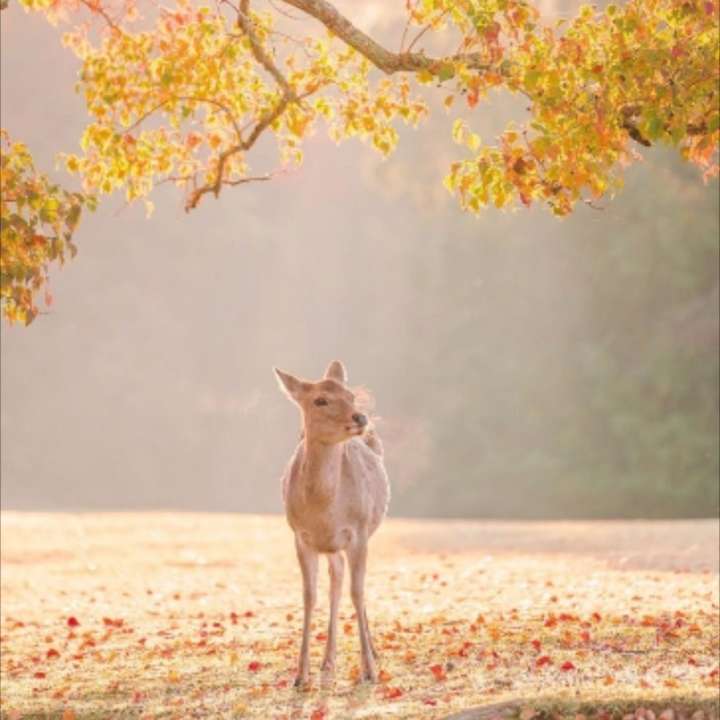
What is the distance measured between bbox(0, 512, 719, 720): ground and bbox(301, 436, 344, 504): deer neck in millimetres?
1559

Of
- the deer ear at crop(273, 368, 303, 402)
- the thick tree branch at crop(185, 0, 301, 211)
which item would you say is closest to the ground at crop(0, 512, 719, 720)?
the deer ear at crop(273, 368, 303, 402)

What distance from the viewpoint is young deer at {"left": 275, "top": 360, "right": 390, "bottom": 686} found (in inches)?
429

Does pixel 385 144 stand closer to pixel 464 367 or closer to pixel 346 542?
pixel 346 542

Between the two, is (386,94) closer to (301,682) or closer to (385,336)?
(301,682)

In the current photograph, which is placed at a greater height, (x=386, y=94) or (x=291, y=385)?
(x=386, y=94)

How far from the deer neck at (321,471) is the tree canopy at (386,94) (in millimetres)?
2219

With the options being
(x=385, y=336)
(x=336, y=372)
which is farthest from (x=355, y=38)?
(x=385, y=336)

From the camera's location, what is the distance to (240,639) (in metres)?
16.0

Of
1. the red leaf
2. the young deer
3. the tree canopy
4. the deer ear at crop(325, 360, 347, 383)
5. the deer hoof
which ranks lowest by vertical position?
the deer hoof

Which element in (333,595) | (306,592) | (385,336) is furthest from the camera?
(385,336)

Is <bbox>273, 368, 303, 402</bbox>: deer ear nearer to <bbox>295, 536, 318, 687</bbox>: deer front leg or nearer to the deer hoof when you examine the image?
<bbox>295, 536, 318, 687</bbox>: deer front leg

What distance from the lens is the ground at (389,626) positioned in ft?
37.1

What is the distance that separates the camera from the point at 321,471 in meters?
11.3

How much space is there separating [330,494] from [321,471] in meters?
0.20
